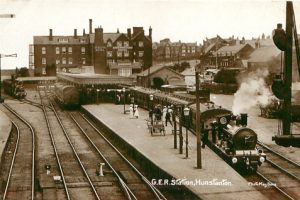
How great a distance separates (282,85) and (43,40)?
81.2 metres

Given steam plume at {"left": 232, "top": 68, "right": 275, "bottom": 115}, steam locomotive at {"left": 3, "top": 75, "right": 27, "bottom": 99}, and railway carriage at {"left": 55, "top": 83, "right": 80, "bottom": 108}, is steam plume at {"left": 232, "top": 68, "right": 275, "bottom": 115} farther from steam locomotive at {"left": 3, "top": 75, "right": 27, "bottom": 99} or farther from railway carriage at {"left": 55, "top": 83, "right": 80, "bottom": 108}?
steam locomotive at {"left": 3, "top": 75, "right": 27, "bottom": 99}

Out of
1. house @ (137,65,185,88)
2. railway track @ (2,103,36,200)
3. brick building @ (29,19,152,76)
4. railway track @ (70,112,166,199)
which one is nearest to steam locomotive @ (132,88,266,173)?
railway track @ (70,112,166,199)

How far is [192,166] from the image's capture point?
17500mm

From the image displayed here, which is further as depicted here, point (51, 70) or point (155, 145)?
point (51, 70)

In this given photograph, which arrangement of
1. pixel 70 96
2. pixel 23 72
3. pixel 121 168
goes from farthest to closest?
pixel 23 72 → pixel 70 96 → pixel 121 168

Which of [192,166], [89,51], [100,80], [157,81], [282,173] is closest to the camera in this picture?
[192,166]

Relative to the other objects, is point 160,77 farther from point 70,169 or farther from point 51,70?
point 70,169

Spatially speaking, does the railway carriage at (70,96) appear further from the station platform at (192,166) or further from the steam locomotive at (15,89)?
the station platform at (192,166)

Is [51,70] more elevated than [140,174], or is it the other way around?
[51,70]

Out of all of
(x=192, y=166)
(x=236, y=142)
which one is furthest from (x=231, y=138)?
(x=192, y=166)

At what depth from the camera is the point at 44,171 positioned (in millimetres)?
19688

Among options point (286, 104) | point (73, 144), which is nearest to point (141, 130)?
point (73, 144)

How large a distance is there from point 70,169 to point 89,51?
68.9 meters

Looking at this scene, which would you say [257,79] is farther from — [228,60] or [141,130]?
[141,130]
